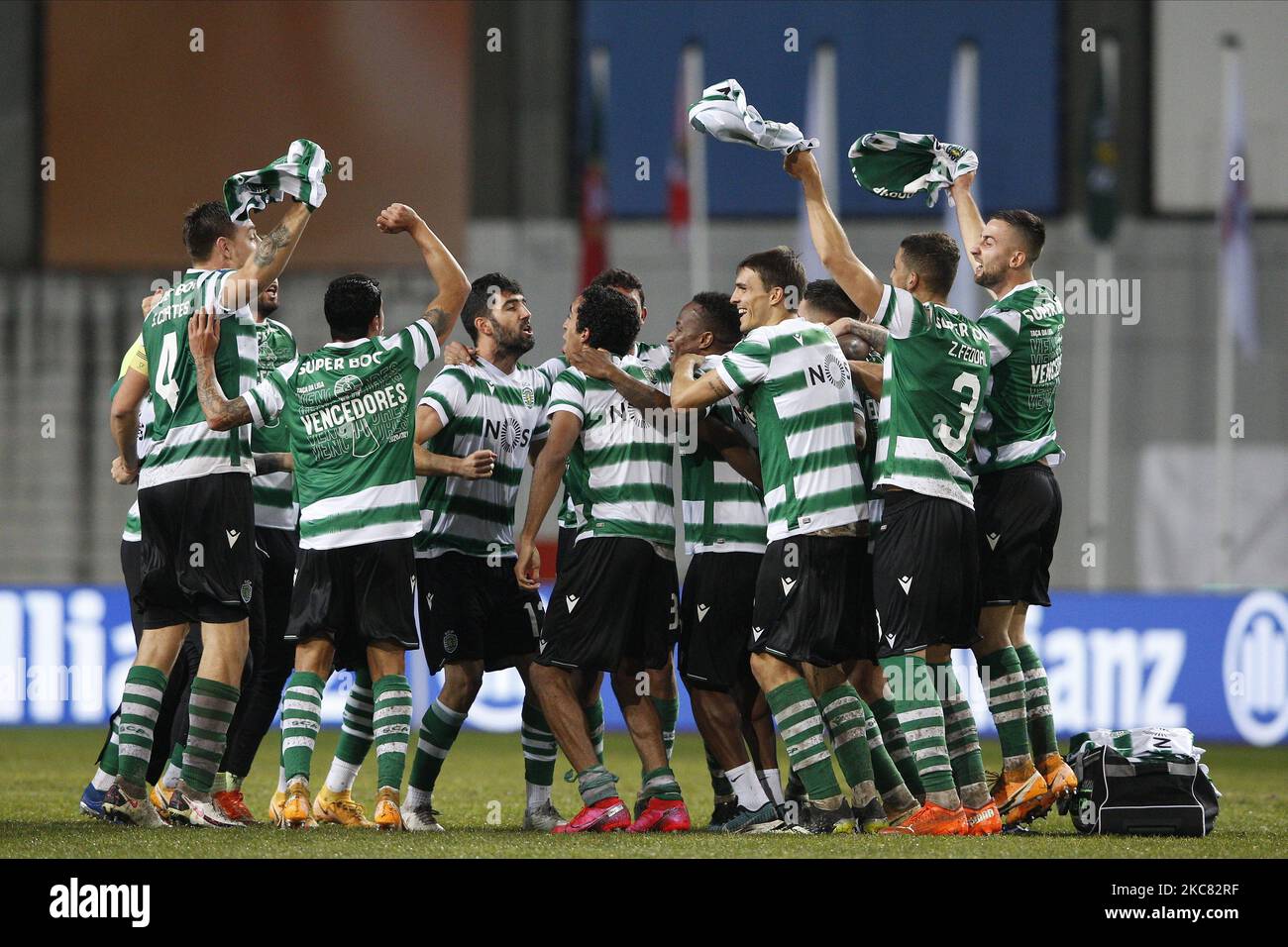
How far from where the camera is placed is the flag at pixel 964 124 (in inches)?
747

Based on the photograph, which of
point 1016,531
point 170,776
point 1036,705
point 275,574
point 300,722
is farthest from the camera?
point 275,574

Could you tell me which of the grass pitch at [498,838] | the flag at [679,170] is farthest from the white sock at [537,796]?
the flag at [679,170]

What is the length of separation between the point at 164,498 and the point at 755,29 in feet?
52.3

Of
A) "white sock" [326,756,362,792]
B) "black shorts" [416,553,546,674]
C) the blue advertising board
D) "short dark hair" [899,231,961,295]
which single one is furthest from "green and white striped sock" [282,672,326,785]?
the blue advertising board

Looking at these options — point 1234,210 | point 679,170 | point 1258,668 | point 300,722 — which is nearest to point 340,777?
point 300,722

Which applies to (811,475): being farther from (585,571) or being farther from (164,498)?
(164,498)

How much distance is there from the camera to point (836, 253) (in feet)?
20.7

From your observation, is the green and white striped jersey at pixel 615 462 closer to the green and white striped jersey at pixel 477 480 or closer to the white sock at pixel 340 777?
the green and white striped jersey at pixel 477 480

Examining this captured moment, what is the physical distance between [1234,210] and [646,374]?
14.8m

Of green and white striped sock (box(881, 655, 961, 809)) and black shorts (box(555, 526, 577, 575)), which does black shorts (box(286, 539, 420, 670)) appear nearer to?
black shorts (box(555, 526, 577, 575))

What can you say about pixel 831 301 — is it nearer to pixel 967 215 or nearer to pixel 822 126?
pixel 967 215

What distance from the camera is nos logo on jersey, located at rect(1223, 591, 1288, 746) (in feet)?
44.1

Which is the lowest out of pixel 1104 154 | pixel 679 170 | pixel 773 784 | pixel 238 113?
pixel 773 784
